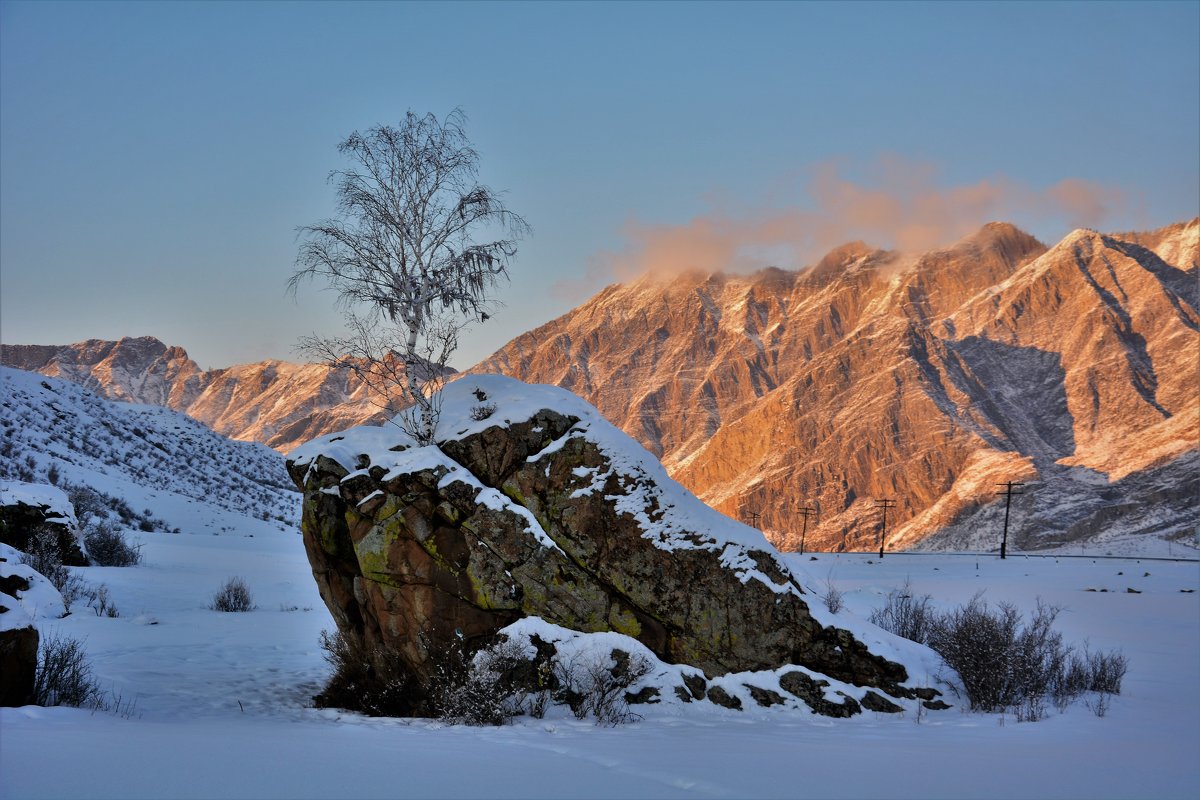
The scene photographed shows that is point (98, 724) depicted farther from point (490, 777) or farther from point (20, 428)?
point (20, 428)

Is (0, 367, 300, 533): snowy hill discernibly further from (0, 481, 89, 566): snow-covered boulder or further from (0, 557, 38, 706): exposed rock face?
(0, 557, 38, 706): exposed rock face

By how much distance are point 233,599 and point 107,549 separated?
546 centimetres

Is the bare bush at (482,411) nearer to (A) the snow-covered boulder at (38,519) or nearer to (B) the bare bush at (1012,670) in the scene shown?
(B) the bare bush at (1012,670)

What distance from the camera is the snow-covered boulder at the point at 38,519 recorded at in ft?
59.7

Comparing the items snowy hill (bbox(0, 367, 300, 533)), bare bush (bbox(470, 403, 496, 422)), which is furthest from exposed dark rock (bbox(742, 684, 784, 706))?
snowy hill (bbox(0, 367, 300, 533))

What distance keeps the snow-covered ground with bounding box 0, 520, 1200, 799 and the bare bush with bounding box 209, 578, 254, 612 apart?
1802 mm

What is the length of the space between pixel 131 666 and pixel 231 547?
18.3 m

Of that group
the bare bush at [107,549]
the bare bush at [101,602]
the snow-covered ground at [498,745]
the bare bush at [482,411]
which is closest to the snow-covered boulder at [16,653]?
the snow-covered ground at [498,745]

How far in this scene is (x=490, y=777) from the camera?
19.2ft

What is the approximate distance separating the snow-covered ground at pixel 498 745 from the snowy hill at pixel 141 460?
1714 cm

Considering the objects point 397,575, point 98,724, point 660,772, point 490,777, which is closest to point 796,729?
point 660,772

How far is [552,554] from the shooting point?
10.8m

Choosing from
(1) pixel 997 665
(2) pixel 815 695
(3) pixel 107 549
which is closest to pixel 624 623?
(2) pixel 815 695

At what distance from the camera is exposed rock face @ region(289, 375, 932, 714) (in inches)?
420
